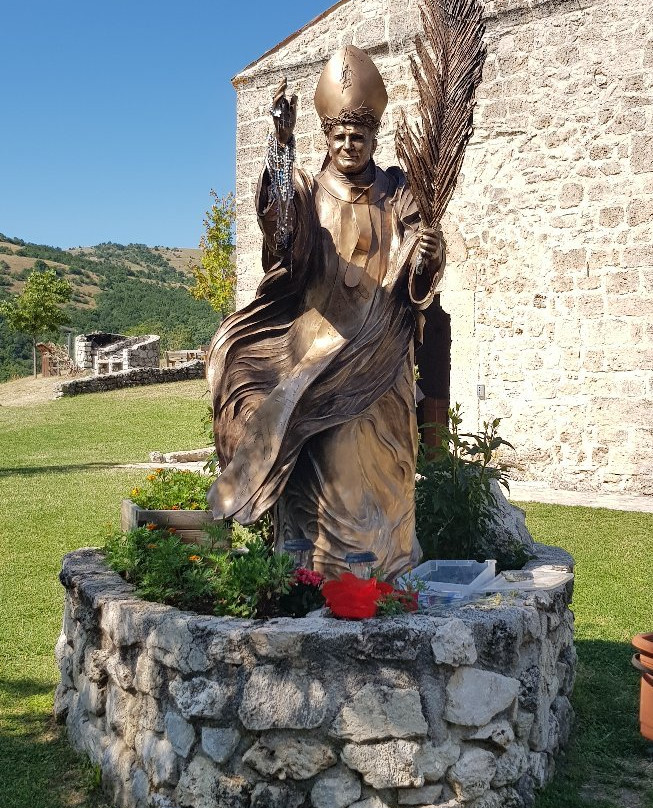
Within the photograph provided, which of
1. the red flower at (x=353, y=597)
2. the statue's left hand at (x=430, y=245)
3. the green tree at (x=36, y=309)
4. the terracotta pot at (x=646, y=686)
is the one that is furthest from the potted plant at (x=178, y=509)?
the green tree at (x=36, y=309)

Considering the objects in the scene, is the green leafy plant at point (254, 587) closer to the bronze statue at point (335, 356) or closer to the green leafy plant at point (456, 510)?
the bronze statue at point (335, 356)

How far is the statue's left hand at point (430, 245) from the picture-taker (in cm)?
384

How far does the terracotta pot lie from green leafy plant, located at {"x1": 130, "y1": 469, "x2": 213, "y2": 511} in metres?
2.25

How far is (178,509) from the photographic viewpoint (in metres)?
5.06

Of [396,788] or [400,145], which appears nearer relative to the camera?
[396,788]

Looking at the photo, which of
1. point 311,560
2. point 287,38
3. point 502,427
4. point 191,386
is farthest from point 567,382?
point 191,386

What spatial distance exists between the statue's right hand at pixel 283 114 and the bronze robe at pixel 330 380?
1.25 feet

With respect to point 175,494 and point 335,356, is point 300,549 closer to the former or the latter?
point 335,356

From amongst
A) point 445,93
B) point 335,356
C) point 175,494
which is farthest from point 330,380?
point 175,494

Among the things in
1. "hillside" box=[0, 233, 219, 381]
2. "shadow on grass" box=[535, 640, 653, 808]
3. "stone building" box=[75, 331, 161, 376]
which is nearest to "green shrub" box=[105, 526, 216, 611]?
"shadow on grass" box=[535, 640, 653, 808]

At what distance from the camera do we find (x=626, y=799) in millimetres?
3611

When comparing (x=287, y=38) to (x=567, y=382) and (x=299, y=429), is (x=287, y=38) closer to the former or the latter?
(x=567, y=382)

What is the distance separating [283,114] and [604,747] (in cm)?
292

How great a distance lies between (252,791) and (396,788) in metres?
0.48
